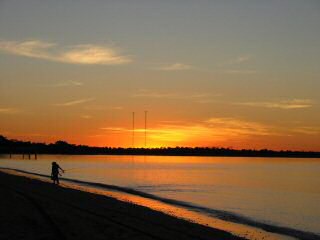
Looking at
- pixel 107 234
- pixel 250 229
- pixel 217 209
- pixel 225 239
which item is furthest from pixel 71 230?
pixel 217 209

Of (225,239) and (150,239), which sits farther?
(225,239)

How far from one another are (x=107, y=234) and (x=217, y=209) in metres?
19.9

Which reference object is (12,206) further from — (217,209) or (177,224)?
(217,209)

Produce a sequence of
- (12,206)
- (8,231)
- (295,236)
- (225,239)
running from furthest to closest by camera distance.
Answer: (295,236) → (12,206) → (225,239) → (8,231)

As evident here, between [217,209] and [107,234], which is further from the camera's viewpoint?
[217,209]

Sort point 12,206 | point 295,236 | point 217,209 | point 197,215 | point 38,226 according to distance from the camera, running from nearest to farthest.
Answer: point 38,226, point 12,206, point 295,236, point 197,215, point 217,209

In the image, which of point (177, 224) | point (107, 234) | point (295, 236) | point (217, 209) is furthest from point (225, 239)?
point (217, 209)

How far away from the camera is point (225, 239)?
1808 cm

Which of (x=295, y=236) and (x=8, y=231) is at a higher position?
(x=8, y=231)

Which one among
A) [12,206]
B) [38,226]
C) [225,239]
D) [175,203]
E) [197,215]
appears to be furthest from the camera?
[175,203]

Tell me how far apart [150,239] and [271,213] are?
21144mm

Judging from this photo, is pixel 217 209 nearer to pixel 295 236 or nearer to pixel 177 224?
pixel 295 236

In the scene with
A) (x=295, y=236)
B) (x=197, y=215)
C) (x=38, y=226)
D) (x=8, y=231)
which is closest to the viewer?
(x=8, y=231)

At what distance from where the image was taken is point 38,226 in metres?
15.7
